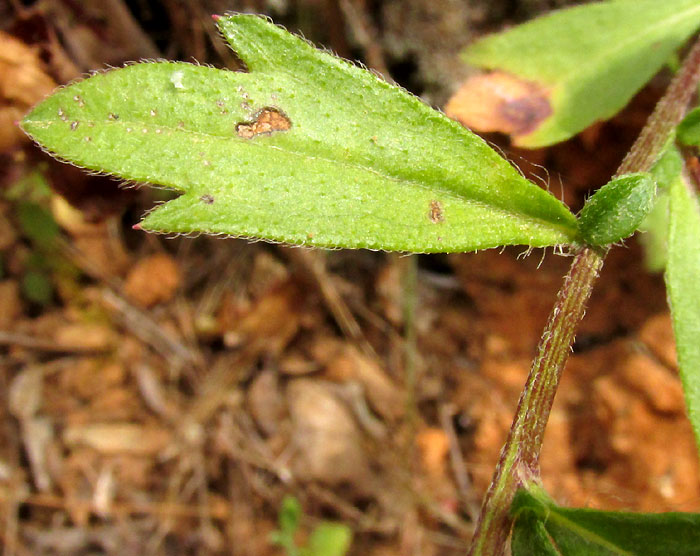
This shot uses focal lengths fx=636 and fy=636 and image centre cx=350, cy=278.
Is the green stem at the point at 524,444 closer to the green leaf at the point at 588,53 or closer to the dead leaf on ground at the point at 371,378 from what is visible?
the green leaf at the point at 588,53

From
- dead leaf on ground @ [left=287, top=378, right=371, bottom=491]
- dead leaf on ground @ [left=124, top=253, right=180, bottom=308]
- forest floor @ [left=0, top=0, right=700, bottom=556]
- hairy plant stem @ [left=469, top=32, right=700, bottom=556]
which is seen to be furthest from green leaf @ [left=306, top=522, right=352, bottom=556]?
hairy plant stem @ [left=469, top=32, right=700, bottom=556]

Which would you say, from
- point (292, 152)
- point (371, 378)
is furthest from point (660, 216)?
point (292, 152)

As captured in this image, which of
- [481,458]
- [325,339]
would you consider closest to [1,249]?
[325,339]

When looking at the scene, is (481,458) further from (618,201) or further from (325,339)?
(618,201)

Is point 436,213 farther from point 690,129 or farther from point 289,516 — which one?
point 289,516

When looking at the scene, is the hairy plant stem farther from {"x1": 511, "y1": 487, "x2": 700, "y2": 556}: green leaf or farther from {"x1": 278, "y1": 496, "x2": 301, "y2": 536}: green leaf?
{"x1": 278, "y1": 496, "x2": 301, "y2": 536}: green leaf

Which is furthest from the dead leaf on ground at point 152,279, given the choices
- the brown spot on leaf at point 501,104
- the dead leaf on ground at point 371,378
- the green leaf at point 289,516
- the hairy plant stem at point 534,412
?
the hairy plant stem at point 534,412
